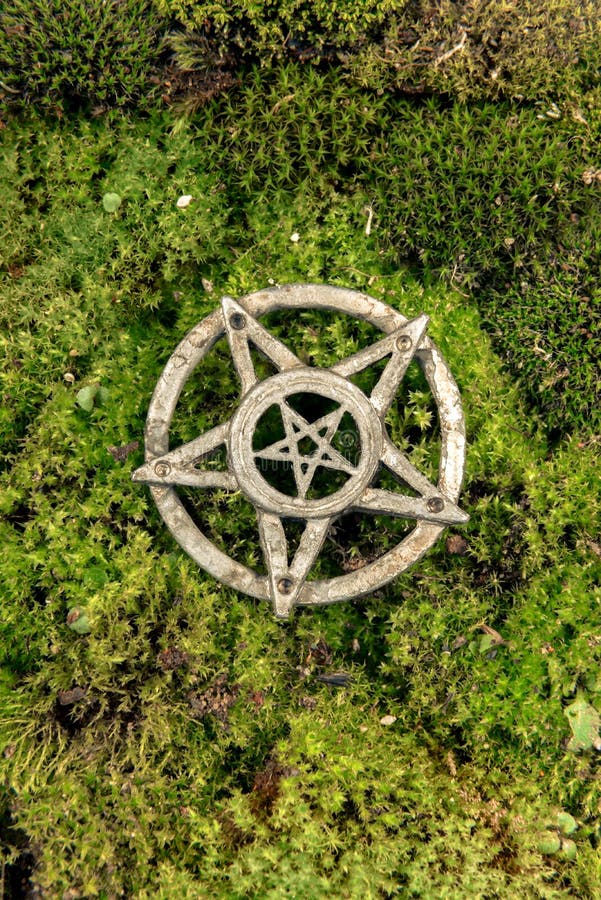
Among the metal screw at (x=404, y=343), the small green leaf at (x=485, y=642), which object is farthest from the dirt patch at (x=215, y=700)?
the metal screw at (x=404, y=343)

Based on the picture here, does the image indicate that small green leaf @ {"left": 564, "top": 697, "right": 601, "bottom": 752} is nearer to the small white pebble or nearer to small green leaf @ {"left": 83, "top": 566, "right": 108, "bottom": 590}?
the small white pebble

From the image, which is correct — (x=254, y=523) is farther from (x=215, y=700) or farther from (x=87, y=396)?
(x=87, y=396)

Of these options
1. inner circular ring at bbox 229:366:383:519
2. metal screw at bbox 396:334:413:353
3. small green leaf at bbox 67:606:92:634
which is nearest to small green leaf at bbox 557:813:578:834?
inner circular ring at bbox 229:366:383:519

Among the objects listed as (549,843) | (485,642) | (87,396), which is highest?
(87,396)

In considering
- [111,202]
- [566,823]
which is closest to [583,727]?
[566,823]

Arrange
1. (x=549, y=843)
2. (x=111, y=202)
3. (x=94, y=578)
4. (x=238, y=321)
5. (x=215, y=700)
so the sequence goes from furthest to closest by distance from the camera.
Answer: (x=111, y=202)
(x=94, y=578)
(x=215, y=700)
(x=549, y=843)
(x=238, y=321)

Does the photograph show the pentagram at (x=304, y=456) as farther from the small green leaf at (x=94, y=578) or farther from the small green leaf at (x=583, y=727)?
the small green leaf at (x=583, y=727)

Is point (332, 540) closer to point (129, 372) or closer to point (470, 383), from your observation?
point (470, 383)
